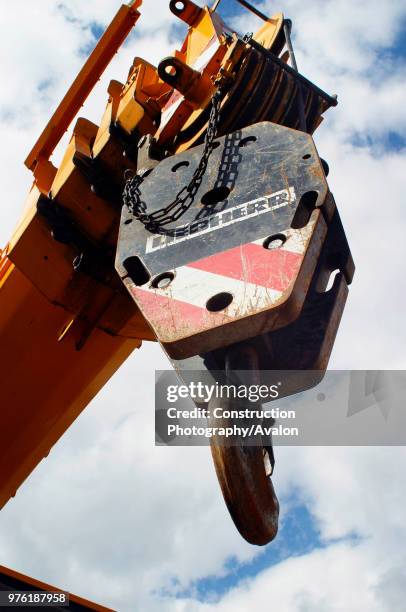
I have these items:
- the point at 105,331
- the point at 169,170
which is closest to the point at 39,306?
the point at 105,331

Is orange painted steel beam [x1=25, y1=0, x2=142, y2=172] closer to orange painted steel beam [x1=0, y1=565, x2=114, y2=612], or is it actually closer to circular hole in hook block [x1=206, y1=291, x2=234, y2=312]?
orange painted steel beam [x1=0, y1=565, x2=114, y2=612]

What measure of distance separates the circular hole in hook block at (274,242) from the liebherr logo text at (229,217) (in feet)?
0.37

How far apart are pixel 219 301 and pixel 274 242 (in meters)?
0.25

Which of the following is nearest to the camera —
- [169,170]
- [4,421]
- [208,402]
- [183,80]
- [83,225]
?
[208,402]

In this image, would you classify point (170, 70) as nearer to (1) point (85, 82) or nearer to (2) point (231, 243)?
(1) point (85, 82)

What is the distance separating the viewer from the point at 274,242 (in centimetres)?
239

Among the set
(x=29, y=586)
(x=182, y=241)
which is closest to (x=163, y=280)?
(x=182, y=241)

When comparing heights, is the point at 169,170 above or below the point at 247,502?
above

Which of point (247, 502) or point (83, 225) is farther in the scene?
point (83, 225)

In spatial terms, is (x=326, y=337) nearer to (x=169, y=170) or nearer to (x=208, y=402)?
(x=208, y=402)

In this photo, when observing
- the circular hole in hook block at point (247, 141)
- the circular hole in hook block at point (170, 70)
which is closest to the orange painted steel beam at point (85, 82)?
the circular hole in hook block at point (170, 70)

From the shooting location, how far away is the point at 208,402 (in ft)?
8.63

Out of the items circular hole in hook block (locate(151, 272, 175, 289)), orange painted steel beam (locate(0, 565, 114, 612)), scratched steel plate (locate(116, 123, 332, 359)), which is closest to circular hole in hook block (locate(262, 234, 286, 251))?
scratched steel plate (locate(116, 123, 332, 359))

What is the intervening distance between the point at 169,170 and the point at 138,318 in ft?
3.93
